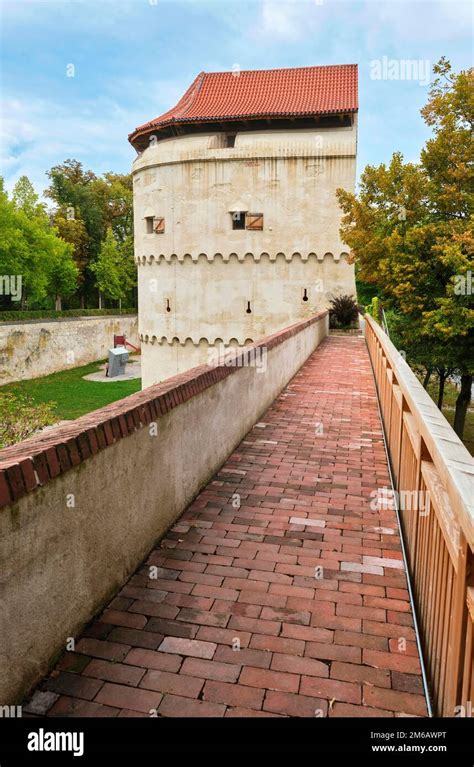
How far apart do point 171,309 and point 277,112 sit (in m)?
11.9

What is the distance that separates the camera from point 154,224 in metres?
32.5

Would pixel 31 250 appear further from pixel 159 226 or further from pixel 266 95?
pixel 266 95

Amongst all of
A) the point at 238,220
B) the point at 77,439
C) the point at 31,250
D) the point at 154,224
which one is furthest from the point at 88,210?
the point at 77,439

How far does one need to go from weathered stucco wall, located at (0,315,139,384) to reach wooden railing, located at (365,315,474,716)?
131ft

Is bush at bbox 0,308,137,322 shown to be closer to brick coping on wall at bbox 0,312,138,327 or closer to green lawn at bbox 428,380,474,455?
brick coping on wall at bbox 0,312,138,327

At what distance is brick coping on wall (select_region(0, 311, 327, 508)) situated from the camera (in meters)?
2.90

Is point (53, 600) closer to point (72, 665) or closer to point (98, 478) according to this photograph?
point (72, 665)

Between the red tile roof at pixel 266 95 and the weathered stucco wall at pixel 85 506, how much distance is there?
27.8 metres

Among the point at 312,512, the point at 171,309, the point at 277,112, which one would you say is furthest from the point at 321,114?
the point at 312,512

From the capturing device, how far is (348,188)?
96.4 ft

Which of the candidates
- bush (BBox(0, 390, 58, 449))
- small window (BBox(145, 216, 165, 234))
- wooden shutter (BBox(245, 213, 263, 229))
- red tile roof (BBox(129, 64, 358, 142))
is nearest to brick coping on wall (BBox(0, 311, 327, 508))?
bush (BBox(0, 390, 58, 449))

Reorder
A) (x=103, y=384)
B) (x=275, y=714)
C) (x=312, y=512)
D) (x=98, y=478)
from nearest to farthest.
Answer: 1. (x=275, y=714)
2. (x=98, y=478)
3. (x=312, y=512)
4. (x=103, y=384)

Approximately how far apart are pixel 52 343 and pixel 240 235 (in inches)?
859

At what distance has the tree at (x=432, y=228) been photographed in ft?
66.8
